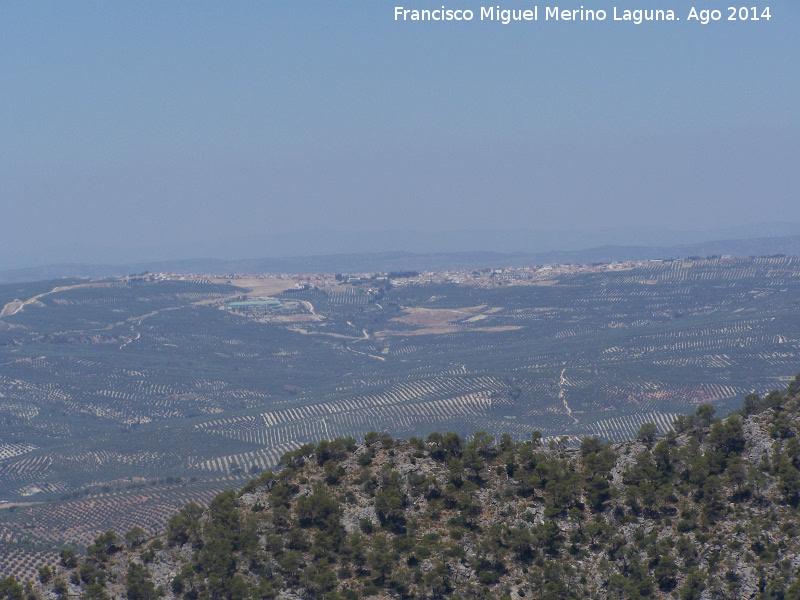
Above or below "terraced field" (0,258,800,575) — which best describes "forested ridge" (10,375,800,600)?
above

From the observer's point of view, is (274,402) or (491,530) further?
(274,402)

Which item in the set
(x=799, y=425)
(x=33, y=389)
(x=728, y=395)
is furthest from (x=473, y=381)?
(x=799, y=425)

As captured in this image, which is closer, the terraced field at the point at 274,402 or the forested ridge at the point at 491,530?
the forested ridge at the point at 491,530

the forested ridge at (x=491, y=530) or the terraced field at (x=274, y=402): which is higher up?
the forested ridge at (x=491, y=530)

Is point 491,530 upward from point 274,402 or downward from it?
upward

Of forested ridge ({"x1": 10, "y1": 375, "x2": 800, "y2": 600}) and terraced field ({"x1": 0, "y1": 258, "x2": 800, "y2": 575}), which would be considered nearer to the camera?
forested ridge ({"x1": 10, "y1": 375, "x2": 800, "y2": 600})

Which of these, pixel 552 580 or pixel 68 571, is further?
pixel 68 571

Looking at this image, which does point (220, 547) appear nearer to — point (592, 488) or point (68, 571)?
point (68, 571)

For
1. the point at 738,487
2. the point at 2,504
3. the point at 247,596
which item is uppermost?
the point at 738,487
